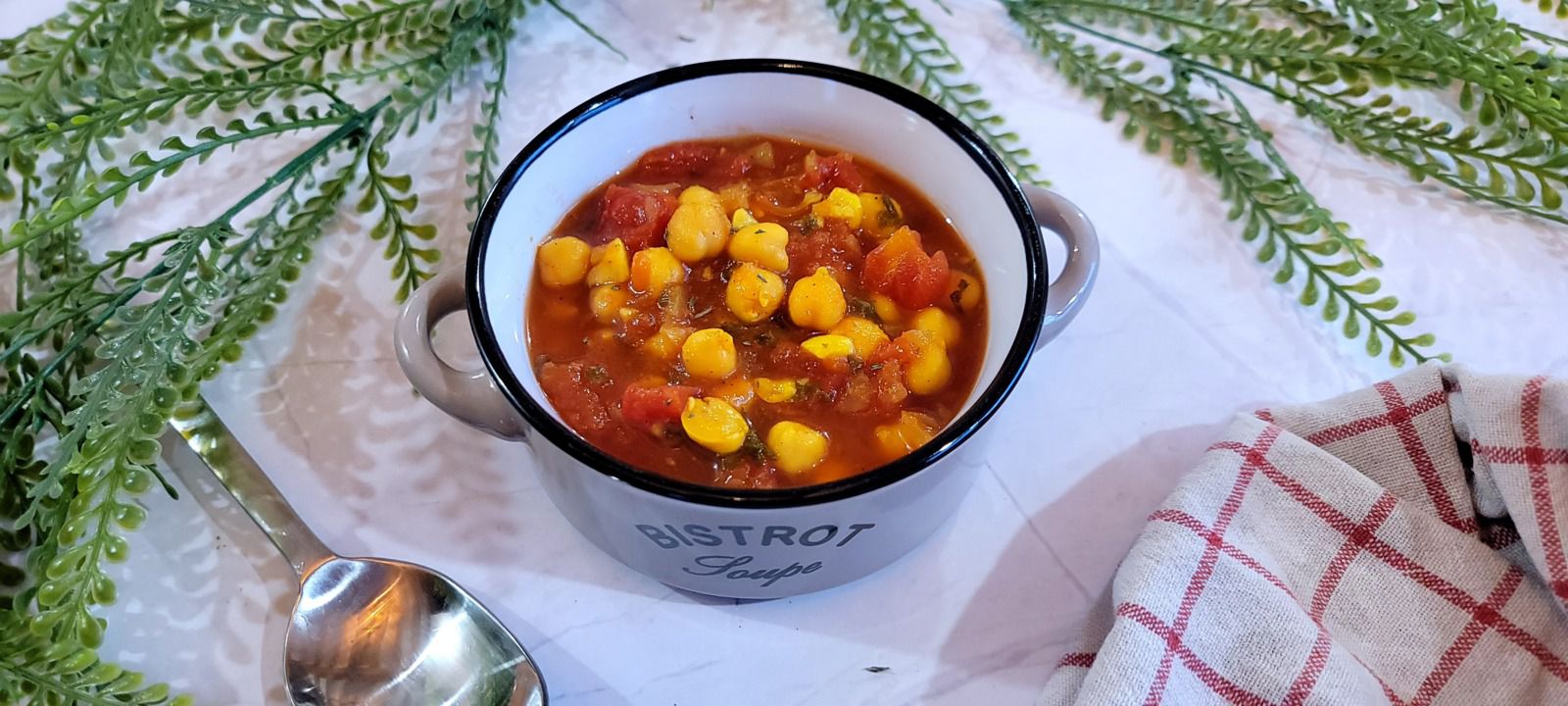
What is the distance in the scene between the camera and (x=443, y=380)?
1.35m

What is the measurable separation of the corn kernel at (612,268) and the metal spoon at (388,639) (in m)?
0.46

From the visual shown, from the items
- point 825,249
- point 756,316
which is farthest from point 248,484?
point 825,249

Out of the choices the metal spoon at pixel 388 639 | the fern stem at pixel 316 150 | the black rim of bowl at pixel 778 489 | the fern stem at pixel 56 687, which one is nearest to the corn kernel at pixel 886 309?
the black rim of bowl at pixel 778 489

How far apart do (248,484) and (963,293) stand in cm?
103

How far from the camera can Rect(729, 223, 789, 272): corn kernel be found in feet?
5.20

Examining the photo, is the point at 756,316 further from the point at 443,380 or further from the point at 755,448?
the point at 443,380

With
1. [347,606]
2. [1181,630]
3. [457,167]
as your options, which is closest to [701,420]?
[347,606]

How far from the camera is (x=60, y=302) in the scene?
159 centimetres

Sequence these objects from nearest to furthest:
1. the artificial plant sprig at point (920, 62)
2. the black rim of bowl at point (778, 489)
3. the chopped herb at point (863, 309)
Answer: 1. the black rim of bowl at point (778, 489)
2. the chopped herb at point (863, 309)
3. the artificial plant sprig at point (920, 62)

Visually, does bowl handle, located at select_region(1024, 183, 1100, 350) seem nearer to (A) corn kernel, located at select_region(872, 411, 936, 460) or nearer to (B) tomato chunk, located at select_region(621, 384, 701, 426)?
(A) corn kernel, located at select_region(872, 411, 936, 460)

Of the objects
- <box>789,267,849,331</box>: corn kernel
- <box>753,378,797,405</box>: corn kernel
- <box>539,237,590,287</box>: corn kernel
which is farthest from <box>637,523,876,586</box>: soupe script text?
<box>539,237,590,287</box>: corn kernel

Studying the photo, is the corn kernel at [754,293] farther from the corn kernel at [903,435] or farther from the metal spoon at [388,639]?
the metal spoon at [388,639]

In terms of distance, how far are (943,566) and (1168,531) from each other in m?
0.31

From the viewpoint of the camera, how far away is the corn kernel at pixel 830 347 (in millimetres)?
1459
